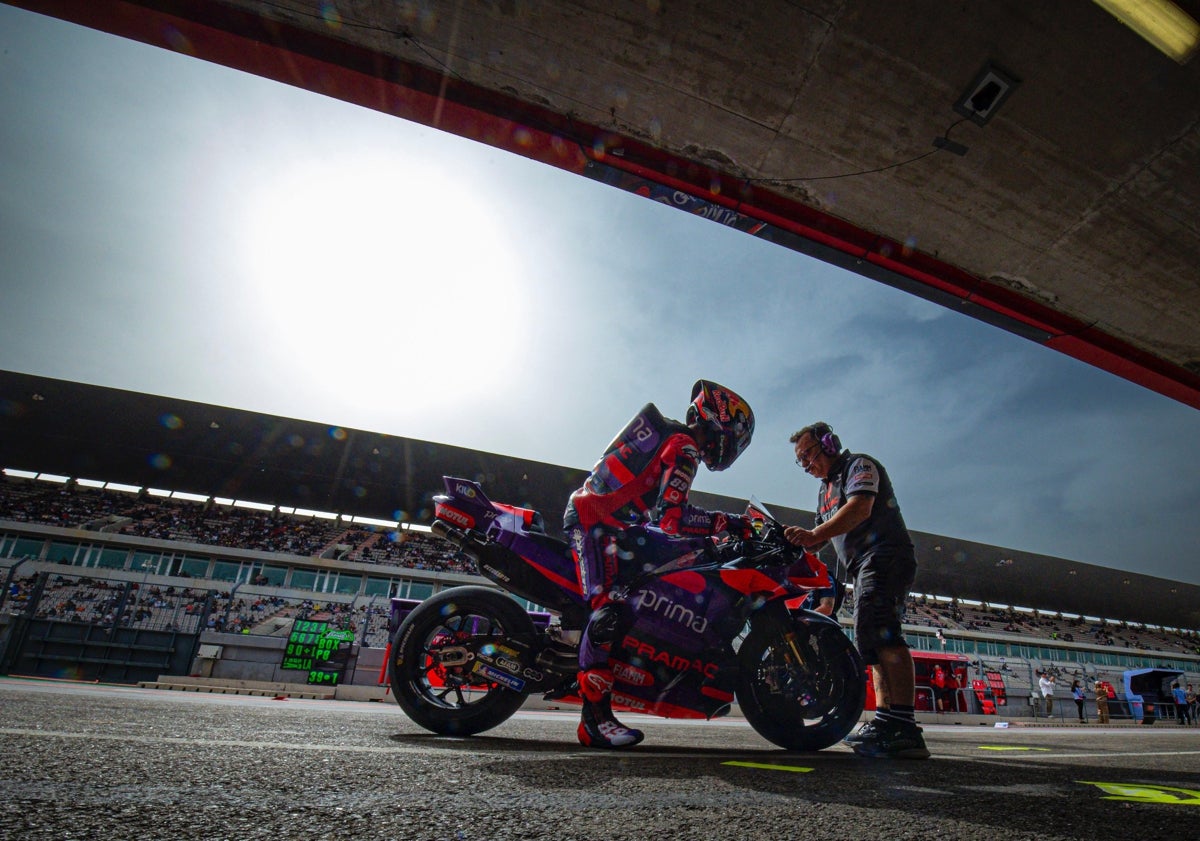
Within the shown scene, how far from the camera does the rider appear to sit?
2.59 metres

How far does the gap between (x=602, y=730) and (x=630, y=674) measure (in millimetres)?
274

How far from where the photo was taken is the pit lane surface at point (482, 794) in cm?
90

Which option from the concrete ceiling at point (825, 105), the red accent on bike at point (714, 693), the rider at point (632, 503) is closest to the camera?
the rider at point (632, 503)

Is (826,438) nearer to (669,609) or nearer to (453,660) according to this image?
(669,609)

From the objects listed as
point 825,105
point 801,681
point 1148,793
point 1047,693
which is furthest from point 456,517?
point 1047,693

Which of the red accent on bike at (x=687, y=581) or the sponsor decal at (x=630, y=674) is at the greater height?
the red accent on bike at (x=687, y=581)

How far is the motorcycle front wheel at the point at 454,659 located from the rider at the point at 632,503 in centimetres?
38

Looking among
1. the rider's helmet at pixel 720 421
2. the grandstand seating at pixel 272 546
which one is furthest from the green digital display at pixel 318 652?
the rider's helmet at pixel 720 421

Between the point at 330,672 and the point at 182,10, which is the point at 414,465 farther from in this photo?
the point at 182,10

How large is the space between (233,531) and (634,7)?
35673 millimetres

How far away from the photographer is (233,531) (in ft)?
103

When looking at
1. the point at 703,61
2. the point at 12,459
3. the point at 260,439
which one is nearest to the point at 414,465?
the point at 260,439

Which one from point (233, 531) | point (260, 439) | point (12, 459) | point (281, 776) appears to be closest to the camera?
point (281, 776)

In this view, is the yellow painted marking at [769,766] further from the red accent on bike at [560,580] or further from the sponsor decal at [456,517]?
the sponsor decal at [456,517]
